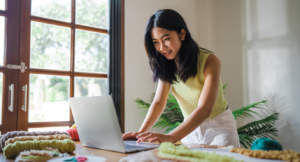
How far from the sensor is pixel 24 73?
2.09 metres

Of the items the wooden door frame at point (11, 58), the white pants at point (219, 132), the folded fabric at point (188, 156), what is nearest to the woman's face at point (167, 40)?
the white pants at point (219, 132)

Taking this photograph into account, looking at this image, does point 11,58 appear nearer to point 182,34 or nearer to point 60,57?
point 60,57

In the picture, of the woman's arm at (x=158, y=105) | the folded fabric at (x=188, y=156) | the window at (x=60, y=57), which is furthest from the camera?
the window at (x=60, y=57)

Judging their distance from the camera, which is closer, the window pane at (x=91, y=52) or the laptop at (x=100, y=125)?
the laptop at (x=100, y=125)

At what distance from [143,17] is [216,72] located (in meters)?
1.62

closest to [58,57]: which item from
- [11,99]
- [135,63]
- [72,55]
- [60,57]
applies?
[60,57]

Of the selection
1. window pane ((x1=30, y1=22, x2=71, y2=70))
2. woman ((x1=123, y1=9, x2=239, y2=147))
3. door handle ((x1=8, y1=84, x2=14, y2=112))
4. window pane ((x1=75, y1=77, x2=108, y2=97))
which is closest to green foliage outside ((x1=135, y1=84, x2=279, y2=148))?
window pane ((x1=75, y1=77, x2=108, y2=97))

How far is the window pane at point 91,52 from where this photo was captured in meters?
2.43

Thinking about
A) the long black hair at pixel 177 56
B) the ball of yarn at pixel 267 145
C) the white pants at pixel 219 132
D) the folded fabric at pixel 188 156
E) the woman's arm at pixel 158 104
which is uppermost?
the long black hair at pixel 177 56

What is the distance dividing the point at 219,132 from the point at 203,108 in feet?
0.78

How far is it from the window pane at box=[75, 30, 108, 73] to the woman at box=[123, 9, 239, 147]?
115cm

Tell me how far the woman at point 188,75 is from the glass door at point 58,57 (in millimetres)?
1148

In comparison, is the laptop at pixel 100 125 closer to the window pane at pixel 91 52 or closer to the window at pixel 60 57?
the window at pixel 60 57

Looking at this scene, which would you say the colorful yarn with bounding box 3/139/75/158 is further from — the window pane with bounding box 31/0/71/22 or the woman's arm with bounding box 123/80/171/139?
the window pane with bounding box 31/0/71/22
